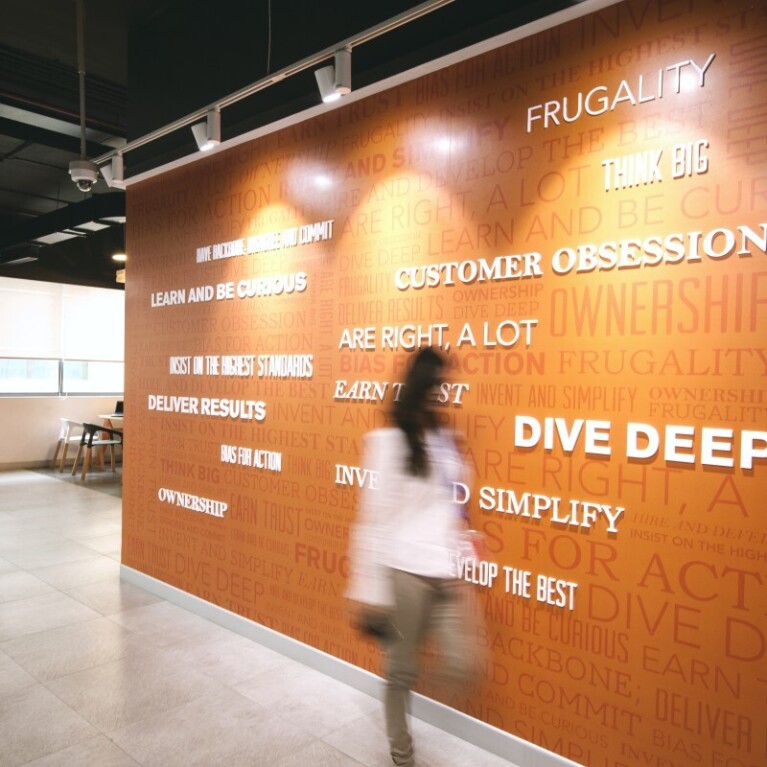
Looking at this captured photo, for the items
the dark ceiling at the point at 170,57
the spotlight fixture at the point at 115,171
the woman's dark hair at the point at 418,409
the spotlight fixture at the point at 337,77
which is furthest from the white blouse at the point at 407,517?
the spotlight fixture at the point at 115,171

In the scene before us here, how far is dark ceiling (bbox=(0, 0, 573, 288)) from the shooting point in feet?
10.5

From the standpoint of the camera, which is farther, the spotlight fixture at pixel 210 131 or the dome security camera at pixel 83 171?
the dome security camera at pixel 83 171

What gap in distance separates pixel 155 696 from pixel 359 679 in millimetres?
1067

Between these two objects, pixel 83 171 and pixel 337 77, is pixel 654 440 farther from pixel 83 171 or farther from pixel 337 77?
pixel 83 171

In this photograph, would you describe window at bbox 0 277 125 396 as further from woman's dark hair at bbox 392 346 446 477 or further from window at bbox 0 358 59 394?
woman's dark hair at bbox 392 346 446 477

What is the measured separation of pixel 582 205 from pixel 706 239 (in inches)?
20.0

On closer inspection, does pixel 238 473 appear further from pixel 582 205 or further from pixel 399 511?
pixel 582 205

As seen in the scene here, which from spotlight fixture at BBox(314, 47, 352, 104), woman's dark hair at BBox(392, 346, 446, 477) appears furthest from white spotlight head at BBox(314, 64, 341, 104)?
woman's dark hair at BBox(392, 346, 446, 477)

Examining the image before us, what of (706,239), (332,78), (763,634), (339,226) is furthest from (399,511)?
(332,78)

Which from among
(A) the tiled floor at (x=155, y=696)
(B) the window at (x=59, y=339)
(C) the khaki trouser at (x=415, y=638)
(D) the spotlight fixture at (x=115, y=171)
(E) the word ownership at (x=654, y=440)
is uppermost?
(D) the spotlight fixture at (x=115, y=171)

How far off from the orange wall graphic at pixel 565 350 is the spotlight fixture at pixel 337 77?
1.09 ft

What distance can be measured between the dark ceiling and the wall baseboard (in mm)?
3110

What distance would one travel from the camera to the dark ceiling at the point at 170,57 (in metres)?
3.19

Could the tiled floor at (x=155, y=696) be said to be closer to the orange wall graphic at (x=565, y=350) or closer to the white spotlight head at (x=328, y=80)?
the orange wall graphic at (x=565, y=350)
